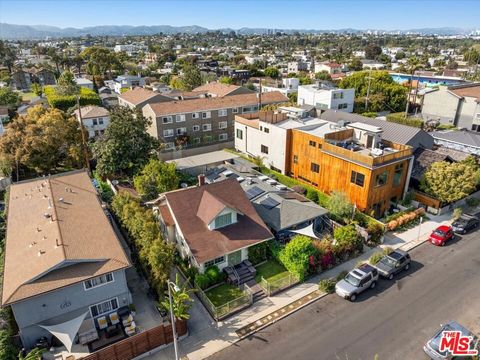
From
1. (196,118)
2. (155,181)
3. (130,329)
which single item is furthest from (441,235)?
(196,118)

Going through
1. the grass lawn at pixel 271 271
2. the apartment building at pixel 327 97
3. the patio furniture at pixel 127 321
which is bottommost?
the grass lawn at pixel 271 271

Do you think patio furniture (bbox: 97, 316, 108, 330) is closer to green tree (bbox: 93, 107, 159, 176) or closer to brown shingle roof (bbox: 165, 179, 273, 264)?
brown shingle roof (bbox: 165, 179, 273, 264)

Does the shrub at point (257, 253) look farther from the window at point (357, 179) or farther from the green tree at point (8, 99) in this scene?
the green tree at point (8, 99)

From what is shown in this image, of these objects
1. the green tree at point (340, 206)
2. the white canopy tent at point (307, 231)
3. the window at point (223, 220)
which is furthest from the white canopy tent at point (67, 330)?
the green tree at point (340, 206)

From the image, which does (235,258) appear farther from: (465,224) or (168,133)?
(168,133)

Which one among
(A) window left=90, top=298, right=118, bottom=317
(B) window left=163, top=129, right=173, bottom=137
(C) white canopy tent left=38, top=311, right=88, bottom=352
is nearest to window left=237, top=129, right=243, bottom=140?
(B) window left=163, top=129, right=173, bottom=137

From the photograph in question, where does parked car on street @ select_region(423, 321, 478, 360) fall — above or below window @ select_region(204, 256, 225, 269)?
below
